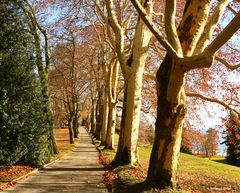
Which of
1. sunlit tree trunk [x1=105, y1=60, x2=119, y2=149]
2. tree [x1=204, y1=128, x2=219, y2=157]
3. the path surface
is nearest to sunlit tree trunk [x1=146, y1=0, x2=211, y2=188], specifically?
the path surface

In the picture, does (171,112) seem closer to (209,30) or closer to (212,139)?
(209,30)

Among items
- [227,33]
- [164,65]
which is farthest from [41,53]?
[227,33]

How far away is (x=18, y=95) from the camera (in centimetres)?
1448

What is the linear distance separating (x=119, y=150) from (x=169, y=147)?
5905 mm

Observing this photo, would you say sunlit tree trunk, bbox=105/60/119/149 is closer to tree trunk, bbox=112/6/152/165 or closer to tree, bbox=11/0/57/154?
tree, bbox=11/0/57/154

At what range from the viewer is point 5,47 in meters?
14.1

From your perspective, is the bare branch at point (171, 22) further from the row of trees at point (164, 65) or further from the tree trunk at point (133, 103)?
the tree trunk at point (133, 103)

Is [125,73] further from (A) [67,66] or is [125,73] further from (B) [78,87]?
(B) [78,87]

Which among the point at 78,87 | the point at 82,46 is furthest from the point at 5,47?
Result: the point at 78,87

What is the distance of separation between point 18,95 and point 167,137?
7925 millimetres

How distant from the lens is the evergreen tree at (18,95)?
13.8 meters

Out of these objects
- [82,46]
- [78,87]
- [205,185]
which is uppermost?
[82,46]

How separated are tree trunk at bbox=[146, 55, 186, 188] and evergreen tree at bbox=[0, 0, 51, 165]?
6.92 m

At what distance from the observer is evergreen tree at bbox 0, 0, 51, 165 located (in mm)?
13805
